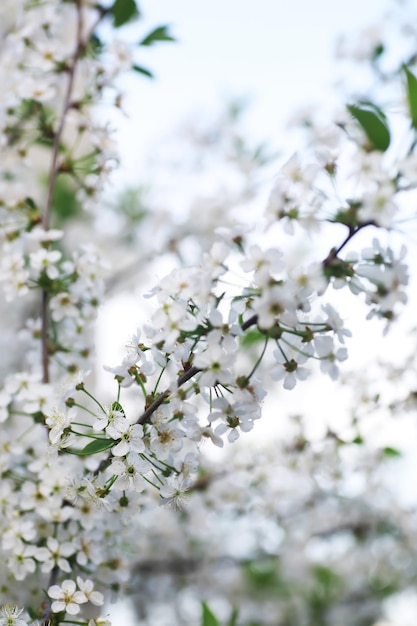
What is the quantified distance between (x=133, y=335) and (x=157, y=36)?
3.26 feet

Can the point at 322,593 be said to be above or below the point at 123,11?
below

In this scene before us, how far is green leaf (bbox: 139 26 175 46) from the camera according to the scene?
1667mm

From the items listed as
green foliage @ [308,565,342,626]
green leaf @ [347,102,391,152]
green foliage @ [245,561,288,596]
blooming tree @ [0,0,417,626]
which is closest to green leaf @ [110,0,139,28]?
blooming tree @ [0,0,417,626]

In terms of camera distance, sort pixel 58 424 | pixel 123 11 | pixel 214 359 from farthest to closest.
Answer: pixel 123 11
pixel 58 424
pixel 214 359

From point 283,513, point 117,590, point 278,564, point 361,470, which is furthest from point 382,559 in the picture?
point 117,590

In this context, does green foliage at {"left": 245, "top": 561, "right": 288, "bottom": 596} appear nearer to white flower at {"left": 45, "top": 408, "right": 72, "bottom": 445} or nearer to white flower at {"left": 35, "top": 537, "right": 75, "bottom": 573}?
white flower at {"left": 35, "top": 537, "right": 75, "bottom": 573}

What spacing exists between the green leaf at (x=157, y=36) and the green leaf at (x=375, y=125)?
2.56 feet

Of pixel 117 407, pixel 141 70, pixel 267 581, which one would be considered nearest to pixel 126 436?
pixel 117 407

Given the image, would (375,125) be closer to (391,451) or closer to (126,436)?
(126,436)

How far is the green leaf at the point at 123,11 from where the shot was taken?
1633mm

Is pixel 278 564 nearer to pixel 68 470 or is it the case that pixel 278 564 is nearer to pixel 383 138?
pixel 68 470

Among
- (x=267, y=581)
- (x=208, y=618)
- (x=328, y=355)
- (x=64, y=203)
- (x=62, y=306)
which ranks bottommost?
(x=267, y=581)

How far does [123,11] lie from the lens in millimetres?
1647

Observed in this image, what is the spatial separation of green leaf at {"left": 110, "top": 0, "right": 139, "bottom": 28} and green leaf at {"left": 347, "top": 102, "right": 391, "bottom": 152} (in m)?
0.82
